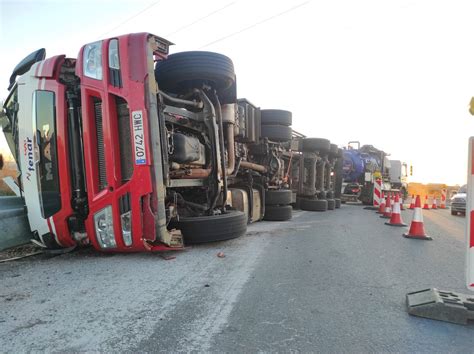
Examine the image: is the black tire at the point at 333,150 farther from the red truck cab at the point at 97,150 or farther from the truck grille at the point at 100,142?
the truck grille at the point at 100,142

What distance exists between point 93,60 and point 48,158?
3.51 ft

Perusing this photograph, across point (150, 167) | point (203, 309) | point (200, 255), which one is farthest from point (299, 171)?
point (203, 309)

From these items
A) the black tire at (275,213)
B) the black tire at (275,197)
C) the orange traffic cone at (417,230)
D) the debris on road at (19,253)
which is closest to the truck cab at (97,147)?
the debris on road at (19,253)

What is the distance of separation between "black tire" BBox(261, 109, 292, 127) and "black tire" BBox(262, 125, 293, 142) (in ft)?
0.32

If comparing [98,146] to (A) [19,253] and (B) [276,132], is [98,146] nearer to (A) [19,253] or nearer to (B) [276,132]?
(A) [19,253]

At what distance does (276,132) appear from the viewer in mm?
7312

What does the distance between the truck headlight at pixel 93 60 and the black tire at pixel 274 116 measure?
4.37 m

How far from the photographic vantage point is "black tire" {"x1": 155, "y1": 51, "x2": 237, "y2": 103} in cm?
413

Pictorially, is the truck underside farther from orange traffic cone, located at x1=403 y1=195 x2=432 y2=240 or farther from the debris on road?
orange traffic cone, located at x1=403 y1=195 x2=432 y2=240

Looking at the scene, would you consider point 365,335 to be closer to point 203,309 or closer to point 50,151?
point 203,309

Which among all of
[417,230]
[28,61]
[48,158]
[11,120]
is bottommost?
[417,230]

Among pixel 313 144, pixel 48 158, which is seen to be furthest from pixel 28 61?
pixel 313 144

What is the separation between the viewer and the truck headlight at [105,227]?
3.29 metres

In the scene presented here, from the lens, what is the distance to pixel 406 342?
6.30 ft
